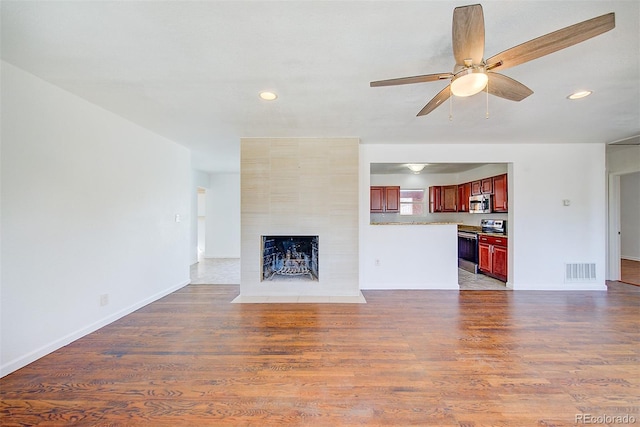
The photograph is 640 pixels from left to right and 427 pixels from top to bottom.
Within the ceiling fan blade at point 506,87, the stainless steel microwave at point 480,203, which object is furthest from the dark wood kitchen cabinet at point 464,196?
the ceiling fan blade at point 506,87

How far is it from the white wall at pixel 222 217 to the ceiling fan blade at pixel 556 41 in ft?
23.1

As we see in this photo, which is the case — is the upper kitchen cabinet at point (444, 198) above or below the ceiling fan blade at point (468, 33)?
below

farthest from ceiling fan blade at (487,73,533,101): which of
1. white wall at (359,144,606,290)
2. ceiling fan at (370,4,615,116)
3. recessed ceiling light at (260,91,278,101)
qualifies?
white wall at (359,144,606,290)

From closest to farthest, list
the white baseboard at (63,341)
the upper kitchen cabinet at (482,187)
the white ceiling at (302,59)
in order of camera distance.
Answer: the white ceiling at (302,59) → the white baseboard at (63,341) → the upper kitchen cabinet at (482,187)

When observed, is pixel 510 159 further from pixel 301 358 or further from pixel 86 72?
pixel 86 72

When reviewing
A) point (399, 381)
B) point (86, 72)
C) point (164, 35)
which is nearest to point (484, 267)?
point (399, 381)

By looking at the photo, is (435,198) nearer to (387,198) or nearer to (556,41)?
(387,198)

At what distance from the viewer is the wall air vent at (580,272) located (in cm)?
449

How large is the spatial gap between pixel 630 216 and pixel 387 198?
258 inches

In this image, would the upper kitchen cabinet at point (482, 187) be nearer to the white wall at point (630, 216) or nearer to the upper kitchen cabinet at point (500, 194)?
the upper kitchen cabinet at point (500, 194)

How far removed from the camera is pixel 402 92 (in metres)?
2.57

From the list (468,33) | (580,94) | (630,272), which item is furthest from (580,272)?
(468,33)

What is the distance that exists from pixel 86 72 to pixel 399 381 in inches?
140

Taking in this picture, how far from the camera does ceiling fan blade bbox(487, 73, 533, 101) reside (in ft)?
5.83
